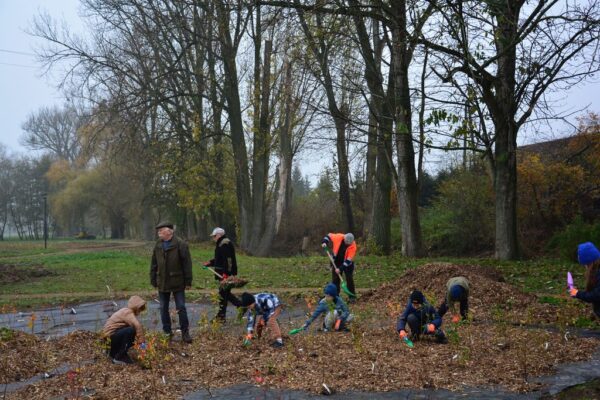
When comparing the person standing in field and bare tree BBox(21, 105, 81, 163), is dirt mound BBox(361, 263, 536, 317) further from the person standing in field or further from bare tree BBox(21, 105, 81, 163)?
bare tree BBox(21, 105, 81, 163)

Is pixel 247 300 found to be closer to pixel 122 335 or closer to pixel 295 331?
pixel 295 331

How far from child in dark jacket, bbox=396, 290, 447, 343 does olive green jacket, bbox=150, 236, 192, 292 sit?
330 cm

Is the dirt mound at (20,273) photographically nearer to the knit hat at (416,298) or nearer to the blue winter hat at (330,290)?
the blue winter hat at (330,290)

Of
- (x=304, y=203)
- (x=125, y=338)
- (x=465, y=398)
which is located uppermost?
Answer: (x=304, y=203)

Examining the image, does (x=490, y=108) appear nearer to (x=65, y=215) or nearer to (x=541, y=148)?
(x=541, y=148)

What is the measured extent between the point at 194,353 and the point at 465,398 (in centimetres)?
375

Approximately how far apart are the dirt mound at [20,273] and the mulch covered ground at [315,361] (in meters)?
11.0

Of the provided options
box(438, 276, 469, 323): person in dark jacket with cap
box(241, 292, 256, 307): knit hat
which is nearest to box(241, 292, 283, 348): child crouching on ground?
box(241, 292, 256, 307): knit hat

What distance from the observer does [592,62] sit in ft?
50.8

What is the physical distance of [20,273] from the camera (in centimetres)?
2009

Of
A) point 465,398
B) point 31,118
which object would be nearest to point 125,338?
point 465,398

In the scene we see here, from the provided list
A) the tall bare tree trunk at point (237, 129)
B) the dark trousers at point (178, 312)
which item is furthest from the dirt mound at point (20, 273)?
the tall bare tree trunk at point (237, 129)

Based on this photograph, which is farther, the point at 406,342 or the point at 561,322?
the point at 561,322

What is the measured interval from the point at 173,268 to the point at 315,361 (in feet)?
9.83
